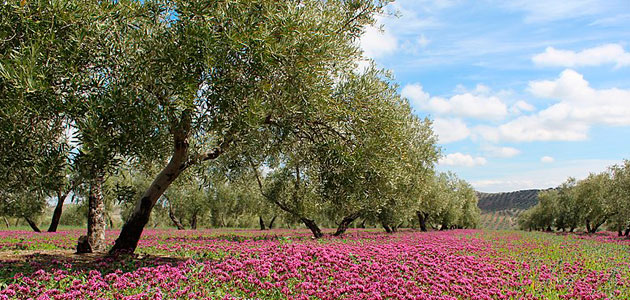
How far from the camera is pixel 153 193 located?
14266mm

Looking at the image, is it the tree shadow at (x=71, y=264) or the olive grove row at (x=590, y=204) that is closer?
the tree shadow at (x=71, y=264)

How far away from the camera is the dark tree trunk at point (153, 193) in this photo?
1327 centimetres

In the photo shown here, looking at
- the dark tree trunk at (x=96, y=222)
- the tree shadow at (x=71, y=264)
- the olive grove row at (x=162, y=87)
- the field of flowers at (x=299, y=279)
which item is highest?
the olive grove row at (x=162, y=87)

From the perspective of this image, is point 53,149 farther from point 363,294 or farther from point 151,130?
point 363,294

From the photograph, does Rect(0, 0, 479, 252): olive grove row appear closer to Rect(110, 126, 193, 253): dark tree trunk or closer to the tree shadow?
Rect(110, 126, 193, 253): dark tree trunk

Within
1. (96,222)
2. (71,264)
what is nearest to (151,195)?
(71,264)

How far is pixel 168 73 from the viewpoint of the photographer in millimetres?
10430

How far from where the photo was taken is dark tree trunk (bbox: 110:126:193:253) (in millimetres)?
13267

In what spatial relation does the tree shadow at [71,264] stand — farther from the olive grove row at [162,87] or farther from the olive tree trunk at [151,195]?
the olive grove row at [162,87]

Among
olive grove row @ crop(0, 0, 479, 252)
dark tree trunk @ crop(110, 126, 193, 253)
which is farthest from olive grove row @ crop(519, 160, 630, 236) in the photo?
dark tree trunk @ crop(110, 126, 193, 253)

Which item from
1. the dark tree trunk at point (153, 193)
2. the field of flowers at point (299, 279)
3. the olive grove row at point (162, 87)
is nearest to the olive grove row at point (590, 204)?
the field of flowers at point (299, 279)

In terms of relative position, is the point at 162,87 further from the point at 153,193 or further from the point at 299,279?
the point at 299,279

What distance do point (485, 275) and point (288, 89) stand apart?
836cm

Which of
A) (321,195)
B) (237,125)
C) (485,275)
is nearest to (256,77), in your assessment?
(237,125)
